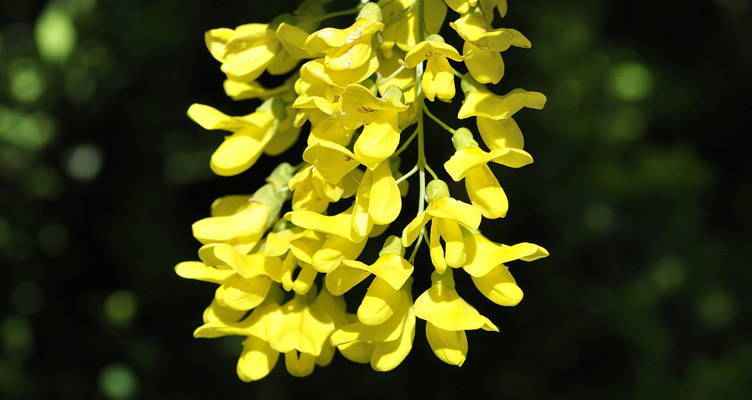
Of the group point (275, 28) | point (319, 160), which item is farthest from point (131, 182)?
point (319, 160)

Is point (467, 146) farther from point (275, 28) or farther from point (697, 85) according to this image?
point (697, 85)

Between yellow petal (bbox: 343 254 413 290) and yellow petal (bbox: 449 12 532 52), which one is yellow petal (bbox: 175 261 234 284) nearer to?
yellow petal (bbox: 343 254 413 290)

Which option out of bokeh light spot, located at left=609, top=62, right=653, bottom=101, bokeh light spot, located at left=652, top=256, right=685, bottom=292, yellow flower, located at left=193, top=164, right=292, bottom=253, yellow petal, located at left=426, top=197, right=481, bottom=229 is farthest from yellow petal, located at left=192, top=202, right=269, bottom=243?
bokeh light spot, located at left=652, top=256, right=685, bottom=292

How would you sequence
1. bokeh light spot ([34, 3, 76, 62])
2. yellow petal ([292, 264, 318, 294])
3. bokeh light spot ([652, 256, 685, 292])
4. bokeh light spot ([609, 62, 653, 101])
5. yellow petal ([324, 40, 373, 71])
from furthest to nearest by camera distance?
bokeh light spot ([652, 256, 685, 292])
bokeh light spot ([609, 62, 653, 101])
bokeh light spot ([34, 3, 76, 62])
yellow petal ([292, 264, 318, 294])
yellow petal ([324, 40, 373, 71])

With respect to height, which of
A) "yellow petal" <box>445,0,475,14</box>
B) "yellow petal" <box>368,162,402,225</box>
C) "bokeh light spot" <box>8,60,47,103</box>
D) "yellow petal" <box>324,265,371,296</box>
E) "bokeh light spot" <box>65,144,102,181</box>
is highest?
"yellow petal" <box>445,0,475,14</box>

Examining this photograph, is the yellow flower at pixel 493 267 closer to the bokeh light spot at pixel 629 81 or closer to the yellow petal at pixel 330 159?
the yellow petal at pixel 330 159

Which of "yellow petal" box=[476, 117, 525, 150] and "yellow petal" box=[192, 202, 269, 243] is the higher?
"yellow petal" box=[476, 117, 525, 150]
